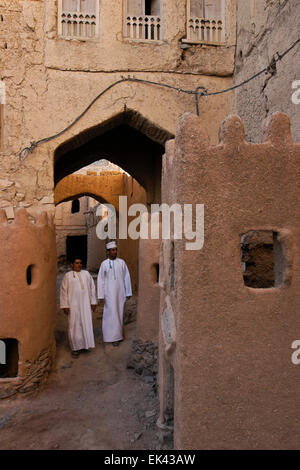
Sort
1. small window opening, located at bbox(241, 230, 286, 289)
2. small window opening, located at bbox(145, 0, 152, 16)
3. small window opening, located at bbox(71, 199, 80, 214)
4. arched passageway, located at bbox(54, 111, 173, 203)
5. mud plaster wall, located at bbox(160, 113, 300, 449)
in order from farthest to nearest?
small window opening, located at bbox(71, 199, 80, 214) → arched passageway, located at bbox(54, 111, 173, 203) → small window opening, located at bbox(145, 0, 152, 16) → small window opening, located at bbox(241, 230, 286, 289) → mud plaster wall, located at bbox(160, 113, 300, 449)

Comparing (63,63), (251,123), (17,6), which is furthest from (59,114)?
(251,123)

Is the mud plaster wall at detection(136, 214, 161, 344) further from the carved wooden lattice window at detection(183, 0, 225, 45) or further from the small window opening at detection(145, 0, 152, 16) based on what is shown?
the small window opening at detection(145, 0, 152, 16)

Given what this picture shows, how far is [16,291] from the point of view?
15.7ft

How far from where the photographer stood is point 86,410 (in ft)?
15.1

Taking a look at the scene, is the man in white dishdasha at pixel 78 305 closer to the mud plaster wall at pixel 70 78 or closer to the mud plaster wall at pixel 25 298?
the mud plaster wall at pixel 25 298

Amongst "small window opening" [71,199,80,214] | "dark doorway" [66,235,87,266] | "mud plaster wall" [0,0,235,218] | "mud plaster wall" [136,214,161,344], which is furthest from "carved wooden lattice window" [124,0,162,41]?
"dark doorway" [66,235,87,266]

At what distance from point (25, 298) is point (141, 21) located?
200 inches

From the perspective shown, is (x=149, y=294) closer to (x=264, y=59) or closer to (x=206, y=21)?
(x=264, y=59)

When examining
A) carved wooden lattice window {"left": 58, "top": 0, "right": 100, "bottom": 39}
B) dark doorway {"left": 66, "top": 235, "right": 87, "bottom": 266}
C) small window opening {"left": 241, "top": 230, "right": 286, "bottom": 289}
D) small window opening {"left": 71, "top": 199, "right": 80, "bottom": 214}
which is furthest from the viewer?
dark doorway {"left": 66, "top": 235, "right": 87, "bottom": 266}

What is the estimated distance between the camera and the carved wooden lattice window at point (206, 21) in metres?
6.84

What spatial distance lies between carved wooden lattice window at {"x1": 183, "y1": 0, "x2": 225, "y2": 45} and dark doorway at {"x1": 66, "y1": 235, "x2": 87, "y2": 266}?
1490cm

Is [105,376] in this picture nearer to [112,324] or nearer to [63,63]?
[112,324]

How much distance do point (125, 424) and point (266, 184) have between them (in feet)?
9.80

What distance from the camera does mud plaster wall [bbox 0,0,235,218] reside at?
6.37 metres
